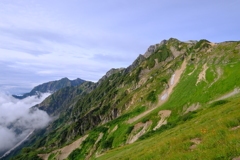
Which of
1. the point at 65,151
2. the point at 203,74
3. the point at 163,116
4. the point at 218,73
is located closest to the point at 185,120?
the point at 163,116

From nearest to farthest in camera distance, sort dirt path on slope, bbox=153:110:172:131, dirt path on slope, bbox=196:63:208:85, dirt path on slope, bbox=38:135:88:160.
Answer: dirt path on slope, bbox=153:110:172:131 < dirt path on slope, bbox=196:63:208:85 < dirt path on slope, bbox=38:135:88:160

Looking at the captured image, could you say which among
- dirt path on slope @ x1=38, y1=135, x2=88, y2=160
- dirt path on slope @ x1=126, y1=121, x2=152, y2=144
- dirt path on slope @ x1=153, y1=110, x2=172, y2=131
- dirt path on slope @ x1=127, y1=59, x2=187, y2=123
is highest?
dirt path on slope @ x1=127, y1=59, x2=187, y2=123

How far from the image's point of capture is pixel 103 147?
8050 centimetres

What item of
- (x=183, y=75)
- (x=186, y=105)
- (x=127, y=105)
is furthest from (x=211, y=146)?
(x=127, y=105)

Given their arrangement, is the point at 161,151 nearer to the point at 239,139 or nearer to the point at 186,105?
the point at 239,139

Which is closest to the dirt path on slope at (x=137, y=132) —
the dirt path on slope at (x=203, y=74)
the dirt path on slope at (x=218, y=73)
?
the dirt path on slope at (x=203, y=74)

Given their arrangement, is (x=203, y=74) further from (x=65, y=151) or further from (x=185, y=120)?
(x=65, y=151)

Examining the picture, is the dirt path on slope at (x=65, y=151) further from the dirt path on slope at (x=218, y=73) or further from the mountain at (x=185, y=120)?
the dirt path on slope at (x=218, y=73)

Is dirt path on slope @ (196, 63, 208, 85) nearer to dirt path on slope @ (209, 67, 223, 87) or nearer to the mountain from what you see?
the mountain

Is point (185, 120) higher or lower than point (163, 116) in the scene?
higher

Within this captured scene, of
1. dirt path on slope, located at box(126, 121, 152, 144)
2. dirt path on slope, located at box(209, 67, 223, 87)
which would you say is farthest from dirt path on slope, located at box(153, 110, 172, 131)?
dirt path on slope, located at box(209, 67, 223, 87)

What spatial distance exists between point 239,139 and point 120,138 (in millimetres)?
70086

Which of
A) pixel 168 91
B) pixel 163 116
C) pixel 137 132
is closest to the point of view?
pixel 163 116

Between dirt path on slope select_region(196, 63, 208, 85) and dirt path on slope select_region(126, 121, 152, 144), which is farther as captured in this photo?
dirt path on slope select_region(196, 63, 208, 85)
